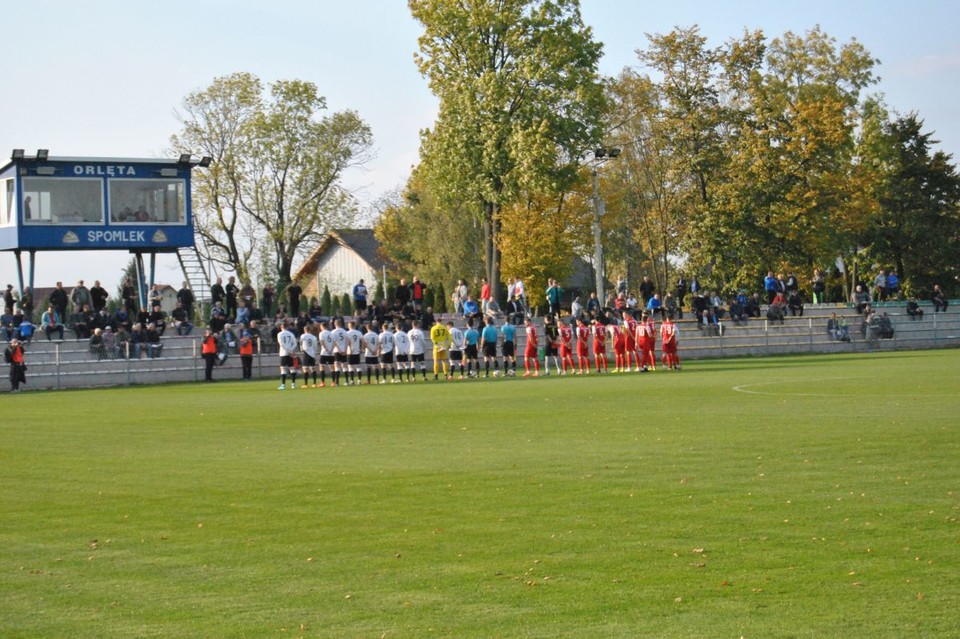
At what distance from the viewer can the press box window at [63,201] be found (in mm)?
45469

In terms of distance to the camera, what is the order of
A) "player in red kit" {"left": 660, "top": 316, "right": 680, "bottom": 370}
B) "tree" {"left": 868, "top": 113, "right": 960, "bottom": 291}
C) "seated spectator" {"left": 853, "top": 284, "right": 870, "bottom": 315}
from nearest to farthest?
"player in red kit" {"left": 660, "top": 316, "right": 680, "bottom": 370} < "seated spectator" {"left": 853, "top": 284, "right": 870, "bottom": 315} < "tree" {"left": 868, "top": 113, "right": 960, "bottom": 291}

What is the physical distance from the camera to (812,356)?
1757 inches

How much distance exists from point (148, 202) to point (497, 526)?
128 ft

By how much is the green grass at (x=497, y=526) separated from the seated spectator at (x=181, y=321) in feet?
73.6

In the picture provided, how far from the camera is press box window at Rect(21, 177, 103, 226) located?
45469 millimetres

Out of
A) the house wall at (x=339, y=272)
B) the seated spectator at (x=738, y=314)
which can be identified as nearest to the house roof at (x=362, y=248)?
the house wall at (x=339, y=272)

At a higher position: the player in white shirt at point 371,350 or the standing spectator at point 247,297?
the standing spectator at point 247,297

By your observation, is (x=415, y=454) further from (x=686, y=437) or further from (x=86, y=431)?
(x=86, y=431)

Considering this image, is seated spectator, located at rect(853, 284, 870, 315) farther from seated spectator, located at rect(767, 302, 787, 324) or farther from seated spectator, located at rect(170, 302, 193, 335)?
seated spectator, located at rect(170, 302, 193, 335)

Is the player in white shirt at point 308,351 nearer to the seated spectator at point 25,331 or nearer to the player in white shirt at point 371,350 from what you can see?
the player in white shirt at point 371,350

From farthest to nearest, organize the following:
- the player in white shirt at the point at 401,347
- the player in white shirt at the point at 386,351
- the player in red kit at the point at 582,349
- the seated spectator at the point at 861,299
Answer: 1. the seated spectator at the point at 861,299
2. the player in red kit at the point at 582,349
3. the player in white shirt at the point at 401,347
4. the player in white shirt at the point at 386,351

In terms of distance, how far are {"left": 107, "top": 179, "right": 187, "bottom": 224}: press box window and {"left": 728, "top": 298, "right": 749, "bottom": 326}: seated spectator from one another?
66.3 ft

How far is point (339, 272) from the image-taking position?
101000mm

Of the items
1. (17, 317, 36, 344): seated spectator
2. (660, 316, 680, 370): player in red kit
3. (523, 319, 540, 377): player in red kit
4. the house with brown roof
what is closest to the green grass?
(660, 316, 680, 370): player in red kit
